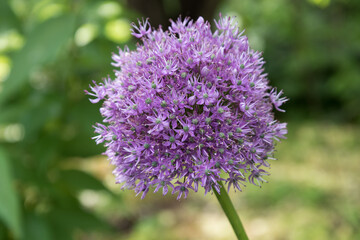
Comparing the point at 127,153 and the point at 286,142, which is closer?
the point at 127,153

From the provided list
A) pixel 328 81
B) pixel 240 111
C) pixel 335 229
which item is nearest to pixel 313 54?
pixel 328 81

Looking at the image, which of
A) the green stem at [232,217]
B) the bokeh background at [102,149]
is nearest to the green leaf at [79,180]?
the bokeh background at [102,149]

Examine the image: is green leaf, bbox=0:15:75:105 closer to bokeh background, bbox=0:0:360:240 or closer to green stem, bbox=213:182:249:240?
bokeh background, bbox=0:0:360:240

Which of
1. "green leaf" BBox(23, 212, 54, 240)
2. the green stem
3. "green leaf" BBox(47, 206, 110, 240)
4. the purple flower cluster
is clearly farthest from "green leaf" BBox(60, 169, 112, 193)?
the green stem

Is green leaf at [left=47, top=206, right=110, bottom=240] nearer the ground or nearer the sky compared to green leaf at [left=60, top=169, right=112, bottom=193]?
nearer the ground

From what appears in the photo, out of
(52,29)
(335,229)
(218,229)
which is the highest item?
(52,29)

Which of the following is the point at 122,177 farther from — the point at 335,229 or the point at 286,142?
the point at 286,142

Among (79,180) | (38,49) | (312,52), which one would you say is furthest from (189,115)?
(312,52)
